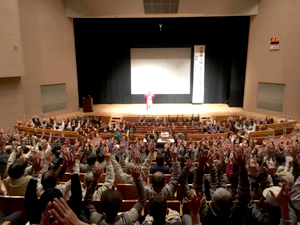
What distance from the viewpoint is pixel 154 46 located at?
18.3 m

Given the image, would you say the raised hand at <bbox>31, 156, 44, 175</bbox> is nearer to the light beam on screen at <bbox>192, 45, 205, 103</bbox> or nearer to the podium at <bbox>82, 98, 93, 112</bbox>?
the podium at <bbox>82, 98, 93, 112</bbox>

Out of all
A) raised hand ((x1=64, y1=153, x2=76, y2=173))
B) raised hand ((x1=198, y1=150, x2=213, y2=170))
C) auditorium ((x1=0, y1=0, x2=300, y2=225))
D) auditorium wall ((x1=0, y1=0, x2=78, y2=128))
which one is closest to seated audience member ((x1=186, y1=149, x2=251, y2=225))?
raised hand ((x1=198, y1=150, x2=213, y2=170))

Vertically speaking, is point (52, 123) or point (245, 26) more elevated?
point (245, 26)

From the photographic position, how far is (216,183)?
11.3 ft

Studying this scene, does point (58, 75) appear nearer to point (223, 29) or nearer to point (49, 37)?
point (49, 37)

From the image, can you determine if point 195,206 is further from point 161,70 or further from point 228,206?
point 161,70

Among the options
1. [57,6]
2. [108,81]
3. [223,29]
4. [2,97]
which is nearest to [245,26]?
[223,29]

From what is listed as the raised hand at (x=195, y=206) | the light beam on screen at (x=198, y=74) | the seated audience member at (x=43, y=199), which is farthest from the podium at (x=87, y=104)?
the raised hand at (x=195, y=206)

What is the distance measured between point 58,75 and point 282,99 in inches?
544

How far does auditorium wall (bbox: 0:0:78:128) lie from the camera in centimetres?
1327

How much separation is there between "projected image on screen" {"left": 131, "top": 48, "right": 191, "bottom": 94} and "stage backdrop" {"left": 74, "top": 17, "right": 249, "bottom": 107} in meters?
0.38

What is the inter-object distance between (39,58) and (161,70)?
8.33m

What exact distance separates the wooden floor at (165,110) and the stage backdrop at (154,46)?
746 millimetres

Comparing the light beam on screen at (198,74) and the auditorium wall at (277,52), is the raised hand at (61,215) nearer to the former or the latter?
the auditorium wall at (277,52)
